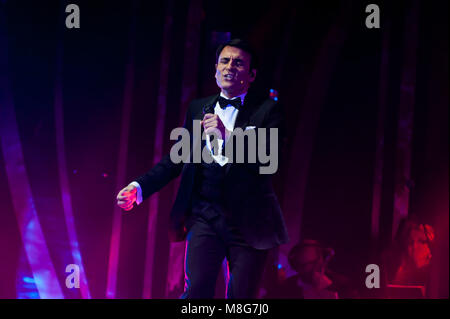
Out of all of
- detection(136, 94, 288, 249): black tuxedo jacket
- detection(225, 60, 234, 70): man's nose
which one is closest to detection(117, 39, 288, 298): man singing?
detection(136, 94, 288, 249): black tuxedo jacket

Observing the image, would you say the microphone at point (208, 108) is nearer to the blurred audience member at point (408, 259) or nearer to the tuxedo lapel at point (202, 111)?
the tuxedo lapel at point (202, 111)

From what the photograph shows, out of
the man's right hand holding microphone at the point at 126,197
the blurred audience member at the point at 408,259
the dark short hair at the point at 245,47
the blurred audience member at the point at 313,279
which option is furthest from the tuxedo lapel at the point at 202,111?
the blurred audience member at the point at 408,259

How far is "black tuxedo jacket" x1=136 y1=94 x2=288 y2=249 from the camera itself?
214cm

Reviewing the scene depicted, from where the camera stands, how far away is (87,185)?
328 centimetres

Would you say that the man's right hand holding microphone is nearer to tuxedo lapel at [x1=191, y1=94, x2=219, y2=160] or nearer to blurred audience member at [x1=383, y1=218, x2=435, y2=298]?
tuxedo lapel at [x1=191, y1=94, x2=219, y2=160]

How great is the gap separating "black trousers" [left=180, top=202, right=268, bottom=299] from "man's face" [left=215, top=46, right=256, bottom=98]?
2.26 ft

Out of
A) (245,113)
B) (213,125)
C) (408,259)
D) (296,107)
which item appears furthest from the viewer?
(296,107)

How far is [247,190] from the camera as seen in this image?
2162mm

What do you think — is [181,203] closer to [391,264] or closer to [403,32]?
[391,264]

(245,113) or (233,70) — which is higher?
(233,70)

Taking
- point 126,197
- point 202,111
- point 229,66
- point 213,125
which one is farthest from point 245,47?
point 126,197

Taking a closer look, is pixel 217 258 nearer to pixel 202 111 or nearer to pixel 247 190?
pixel 247 190

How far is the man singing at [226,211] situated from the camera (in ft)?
6.93

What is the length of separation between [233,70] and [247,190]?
699 mm
